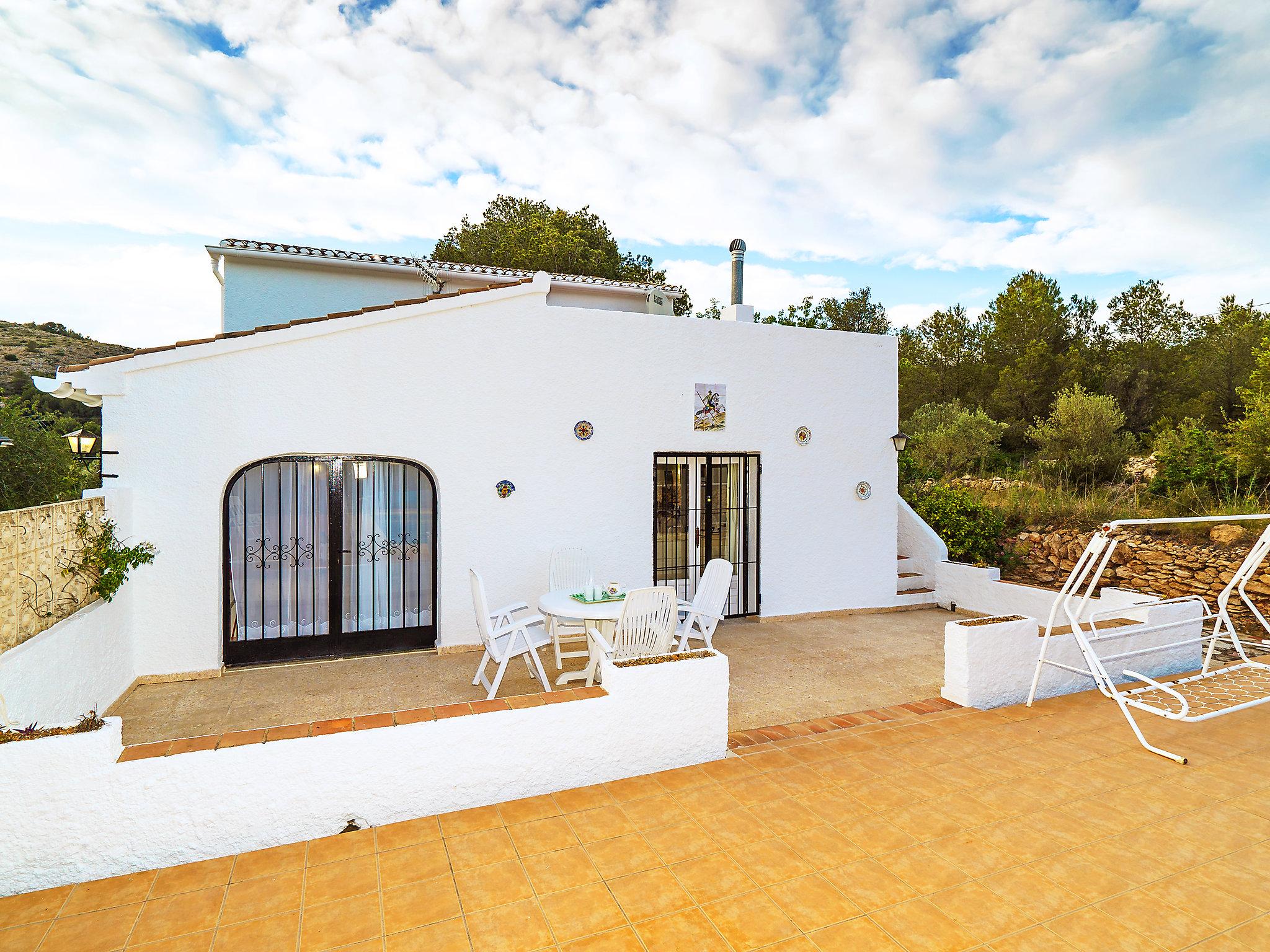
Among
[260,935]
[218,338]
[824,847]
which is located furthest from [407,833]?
[218,338]

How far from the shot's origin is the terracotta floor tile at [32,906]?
2701 millimetres

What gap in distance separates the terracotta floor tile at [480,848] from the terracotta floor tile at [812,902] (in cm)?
131

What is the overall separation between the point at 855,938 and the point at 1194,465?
451 inches

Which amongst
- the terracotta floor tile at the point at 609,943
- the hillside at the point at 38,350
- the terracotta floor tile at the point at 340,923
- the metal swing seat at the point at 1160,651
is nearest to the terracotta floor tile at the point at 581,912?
the terracotta floor tile at the point at 609,943

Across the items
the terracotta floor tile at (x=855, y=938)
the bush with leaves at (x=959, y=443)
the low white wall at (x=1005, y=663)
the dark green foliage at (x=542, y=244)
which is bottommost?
the terracotta floor tile at (x=855, y=938)

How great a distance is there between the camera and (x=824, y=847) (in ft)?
10.6

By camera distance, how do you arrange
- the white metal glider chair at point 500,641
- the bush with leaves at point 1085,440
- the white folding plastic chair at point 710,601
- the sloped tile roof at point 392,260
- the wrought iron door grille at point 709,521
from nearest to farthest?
the white metal glider chair at point 500,641 < the white folding plastic chair at point 710,601 < the wrought iron door grille at point 709,521 < the sloped tile roof at point 392,260 < the bush with leaves at point 1085,440

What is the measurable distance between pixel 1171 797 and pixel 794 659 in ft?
11.4

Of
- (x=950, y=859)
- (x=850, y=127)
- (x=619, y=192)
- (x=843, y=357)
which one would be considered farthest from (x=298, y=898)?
(x=619, y=192)

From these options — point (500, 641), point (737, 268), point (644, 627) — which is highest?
point (737, 268)

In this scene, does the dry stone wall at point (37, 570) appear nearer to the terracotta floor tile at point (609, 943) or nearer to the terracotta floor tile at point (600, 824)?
the terracotta floor tile at point (600, 824)

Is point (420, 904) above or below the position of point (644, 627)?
below

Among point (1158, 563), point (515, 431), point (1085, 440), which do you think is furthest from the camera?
point (1085, 440)

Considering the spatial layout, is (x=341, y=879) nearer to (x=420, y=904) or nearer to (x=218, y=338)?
(x=420, y=904)
